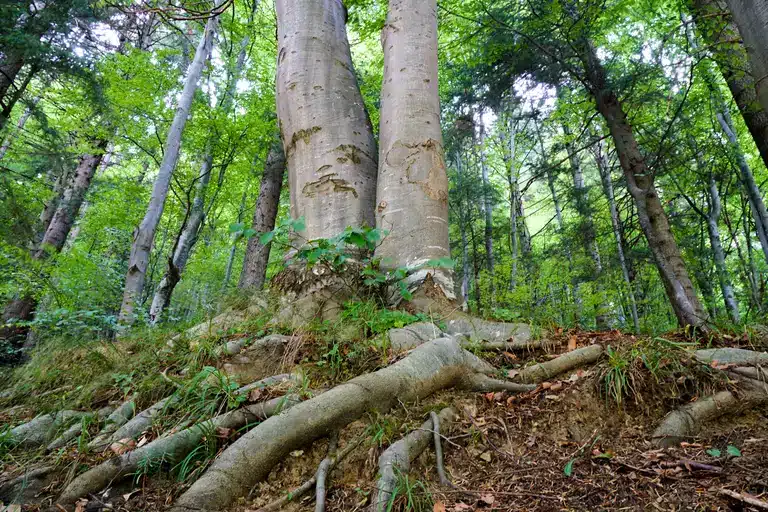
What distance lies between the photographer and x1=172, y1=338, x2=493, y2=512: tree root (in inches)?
63.2

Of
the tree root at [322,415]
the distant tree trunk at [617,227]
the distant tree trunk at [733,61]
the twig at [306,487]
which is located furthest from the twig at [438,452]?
the distant tree trunk at [617,227]

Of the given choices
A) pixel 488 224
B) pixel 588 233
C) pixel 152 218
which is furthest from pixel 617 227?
pixel 152 218

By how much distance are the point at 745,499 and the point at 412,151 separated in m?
3.26

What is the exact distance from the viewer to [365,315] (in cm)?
305

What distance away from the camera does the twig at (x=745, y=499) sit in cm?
131

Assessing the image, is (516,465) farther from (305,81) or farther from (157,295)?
(157,295)

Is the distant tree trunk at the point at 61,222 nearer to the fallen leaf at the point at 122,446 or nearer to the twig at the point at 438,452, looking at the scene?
the fallen leaf at the point at 122,446

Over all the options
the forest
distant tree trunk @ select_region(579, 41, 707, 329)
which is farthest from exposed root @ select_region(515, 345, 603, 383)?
distant tree trunk @ select_region(579, 41, 707, 329)

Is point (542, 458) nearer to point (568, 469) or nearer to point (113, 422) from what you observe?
point (568, 469)

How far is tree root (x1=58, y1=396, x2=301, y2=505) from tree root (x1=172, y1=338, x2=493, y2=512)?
0.57ft

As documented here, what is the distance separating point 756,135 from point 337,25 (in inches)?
207

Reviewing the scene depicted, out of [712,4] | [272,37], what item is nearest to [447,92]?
[272,37]

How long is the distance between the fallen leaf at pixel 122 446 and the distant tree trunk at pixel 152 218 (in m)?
4.16

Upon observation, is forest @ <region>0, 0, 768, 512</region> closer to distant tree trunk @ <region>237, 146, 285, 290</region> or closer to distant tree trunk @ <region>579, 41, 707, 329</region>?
distant tree trunk @ <region>579, 41, 707, 329</region>
